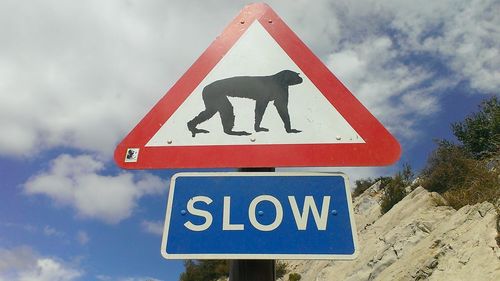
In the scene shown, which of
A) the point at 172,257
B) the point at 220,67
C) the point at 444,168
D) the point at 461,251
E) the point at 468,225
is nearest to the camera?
the point at 172,257

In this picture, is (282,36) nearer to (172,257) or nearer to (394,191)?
(172,257)

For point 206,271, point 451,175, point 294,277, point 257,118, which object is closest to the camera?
point 257,118

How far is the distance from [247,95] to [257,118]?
138 mm

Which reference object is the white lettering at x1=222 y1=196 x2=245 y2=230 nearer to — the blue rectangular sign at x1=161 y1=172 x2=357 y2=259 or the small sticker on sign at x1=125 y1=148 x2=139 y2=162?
the blue rectangular sign at x1=161 y1=172 x2=357 y2=259

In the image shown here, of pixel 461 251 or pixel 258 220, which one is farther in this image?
pixel 461 251

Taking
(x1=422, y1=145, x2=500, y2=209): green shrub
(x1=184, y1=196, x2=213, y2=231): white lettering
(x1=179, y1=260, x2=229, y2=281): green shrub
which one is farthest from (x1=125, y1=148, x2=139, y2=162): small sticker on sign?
(x1=179, y1=260, x2=229, y2=281): green shrub

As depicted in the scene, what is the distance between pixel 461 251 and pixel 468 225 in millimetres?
985

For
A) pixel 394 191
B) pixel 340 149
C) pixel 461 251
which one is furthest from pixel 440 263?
pixel 394 191

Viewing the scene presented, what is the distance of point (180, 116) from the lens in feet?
6.15

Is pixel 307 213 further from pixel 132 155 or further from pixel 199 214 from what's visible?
pixel 132 155

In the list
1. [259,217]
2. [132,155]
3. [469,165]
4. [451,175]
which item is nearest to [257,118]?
[259,217]

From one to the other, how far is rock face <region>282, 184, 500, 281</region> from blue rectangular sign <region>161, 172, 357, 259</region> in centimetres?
285

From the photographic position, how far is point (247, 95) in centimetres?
187

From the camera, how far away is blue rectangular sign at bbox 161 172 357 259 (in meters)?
1.53
